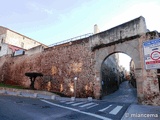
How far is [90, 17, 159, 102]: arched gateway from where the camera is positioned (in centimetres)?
1027

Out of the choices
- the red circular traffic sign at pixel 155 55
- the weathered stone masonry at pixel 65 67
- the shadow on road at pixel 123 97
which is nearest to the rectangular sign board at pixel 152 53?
the red circular traffic sign at pixel 155 55

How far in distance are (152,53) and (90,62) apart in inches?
467

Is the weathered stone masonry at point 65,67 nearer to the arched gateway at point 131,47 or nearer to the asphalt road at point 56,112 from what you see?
the arched gateway at point 131,47

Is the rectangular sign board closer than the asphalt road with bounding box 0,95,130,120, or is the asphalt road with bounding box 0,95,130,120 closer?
the rectangular sign board

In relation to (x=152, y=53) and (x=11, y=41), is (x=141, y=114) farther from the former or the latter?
(x=11, y=41)

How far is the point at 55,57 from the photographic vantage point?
18.9 metres

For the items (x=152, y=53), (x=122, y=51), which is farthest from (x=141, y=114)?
(x=122, y=51)

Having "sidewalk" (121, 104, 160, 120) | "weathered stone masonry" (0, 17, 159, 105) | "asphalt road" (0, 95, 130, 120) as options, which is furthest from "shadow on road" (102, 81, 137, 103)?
"sidewalk" (121, 104, 160, 120)

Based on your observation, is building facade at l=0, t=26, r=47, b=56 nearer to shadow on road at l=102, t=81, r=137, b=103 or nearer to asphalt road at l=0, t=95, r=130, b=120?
shadow on road at l=102, t=81, r=137, b=103

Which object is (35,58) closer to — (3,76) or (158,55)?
(3,76)

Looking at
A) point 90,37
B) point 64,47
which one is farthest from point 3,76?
point 90,37

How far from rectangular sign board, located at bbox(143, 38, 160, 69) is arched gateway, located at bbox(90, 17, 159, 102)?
7.81 m

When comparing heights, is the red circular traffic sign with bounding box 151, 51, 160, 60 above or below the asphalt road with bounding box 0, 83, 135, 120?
above

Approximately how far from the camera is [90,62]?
1495 cm
